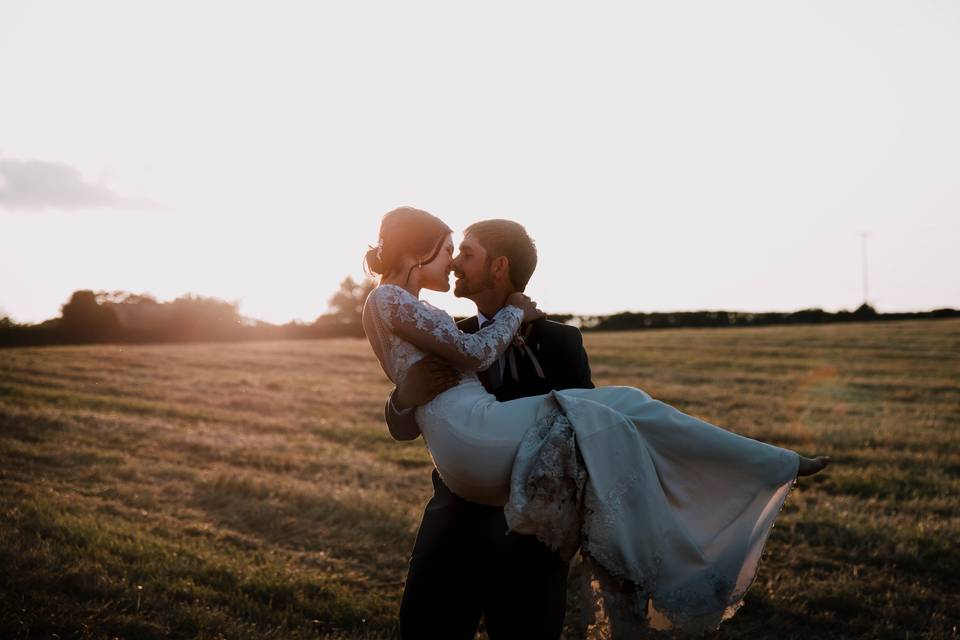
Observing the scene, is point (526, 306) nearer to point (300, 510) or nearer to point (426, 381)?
point (426, 381)

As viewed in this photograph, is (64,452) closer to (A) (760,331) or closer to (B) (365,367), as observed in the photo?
(B) (365,367)

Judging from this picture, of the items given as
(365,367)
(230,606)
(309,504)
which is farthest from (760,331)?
(230,606)

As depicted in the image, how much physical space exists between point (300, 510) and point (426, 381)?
589 cm

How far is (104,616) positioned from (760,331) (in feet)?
139

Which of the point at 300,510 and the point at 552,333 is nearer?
the point at 552,333

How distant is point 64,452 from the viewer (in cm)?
1122

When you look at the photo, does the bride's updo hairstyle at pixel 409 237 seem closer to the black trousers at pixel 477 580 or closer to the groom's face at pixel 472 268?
the groom's face at pixel 472 268

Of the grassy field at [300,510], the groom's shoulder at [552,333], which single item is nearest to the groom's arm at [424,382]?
the groom's shoulder at [552,333]

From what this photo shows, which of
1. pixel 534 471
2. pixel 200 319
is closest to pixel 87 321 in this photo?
pixel 200 319

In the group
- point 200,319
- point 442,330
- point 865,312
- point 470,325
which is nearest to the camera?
point 442,330

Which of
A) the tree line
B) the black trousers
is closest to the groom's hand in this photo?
the black trousers

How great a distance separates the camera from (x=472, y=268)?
3994 millimetres

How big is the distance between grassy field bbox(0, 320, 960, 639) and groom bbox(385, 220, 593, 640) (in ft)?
6.72

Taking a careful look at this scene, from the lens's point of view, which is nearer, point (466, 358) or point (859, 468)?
point (466, 358)
